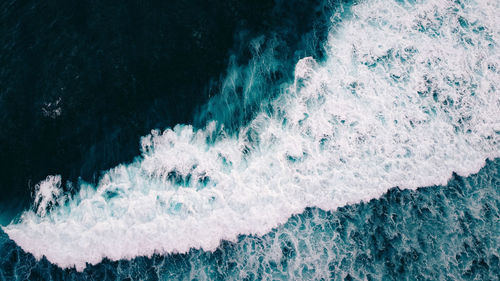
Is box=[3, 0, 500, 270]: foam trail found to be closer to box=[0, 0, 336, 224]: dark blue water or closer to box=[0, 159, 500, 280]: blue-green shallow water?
box=[0, 159, 500, 280]: blue-green shallow water

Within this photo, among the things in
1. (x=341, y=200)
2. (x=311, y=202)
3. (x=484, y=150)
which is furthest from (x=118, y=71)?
(x=484, y=150)

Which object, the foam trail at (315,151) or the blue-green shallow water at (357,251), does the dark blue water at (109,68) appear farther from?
the blue-green shallow water at (357,251)

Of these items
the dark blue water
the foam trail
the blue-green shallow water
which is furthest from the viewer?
the dark blue water

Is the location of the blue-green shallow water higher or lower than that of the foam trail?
lower

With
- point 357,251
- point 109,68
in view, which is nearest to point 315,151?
point 357,251

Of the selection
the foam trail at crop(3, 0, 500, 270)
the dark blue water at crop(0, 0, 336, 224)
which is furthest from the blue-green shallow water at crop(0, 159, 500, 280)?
the dark blue water at crop(0, 0, 336, 224)

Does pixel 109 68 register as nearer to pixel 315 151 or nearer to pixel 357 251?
pixel 315 151
